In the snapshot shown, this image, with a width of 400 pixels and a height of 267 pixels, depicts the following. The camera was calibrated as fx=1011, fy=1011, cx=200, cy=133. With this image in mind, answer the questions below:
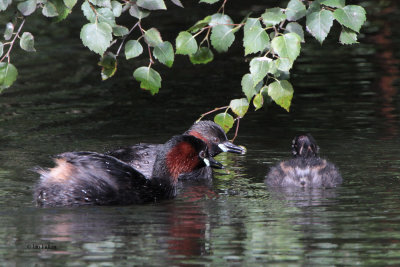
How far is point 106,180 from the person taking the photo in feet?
28.8

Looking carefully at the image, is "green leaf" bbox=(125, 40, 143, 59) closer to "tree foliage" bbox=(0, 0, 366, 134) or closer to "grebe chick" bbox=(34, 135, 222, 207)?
"tree foliage" bbox=(0, 0, 366, 134)

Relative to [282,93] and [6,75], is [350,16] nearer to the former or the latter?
[282,93]

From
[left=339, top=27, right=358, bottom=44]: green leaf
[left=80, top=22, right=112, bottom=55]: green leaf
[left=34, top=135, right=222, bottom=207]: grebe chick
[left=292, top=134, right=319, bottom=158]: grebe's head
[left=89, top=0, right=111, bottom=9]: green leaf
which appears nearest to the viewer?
[left=80, top=22, right=112, bottom=55]: green leaf

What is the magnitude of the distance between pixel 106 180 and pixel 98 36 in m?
2.02

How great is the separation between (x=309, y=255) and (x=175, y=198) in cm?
250

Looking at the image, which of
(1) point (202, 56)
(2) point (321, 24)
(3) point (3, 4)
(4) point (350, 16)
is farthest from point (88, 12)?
(4) point (350, 16)

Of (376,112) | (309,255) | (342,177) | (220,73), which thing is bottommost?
(309,255)

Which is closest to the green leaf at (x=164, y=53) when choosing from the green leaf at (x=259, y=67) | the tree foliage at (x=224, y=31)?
the tree foliage at (x=224, y=31)

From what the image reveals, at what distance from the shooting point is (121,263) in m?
6.80

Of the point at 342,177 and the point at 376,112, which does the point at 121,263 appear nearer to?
the point at 342,177

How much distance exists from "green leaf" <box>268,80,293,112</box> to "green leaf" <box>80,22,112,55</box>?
1348 millimetres

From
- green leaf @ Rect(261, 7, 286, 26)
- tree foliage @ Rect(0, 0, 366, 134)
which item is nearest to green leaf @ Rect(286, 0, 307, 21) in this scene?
tree foliage @ Rect(0, 0, 366, 134)

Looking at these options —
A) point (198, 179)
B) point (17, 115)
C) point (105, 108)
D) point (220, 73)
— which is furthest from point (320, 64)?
point (198, 179)

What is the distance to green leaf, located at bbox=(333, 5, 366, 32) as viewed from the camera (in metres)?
7.02
